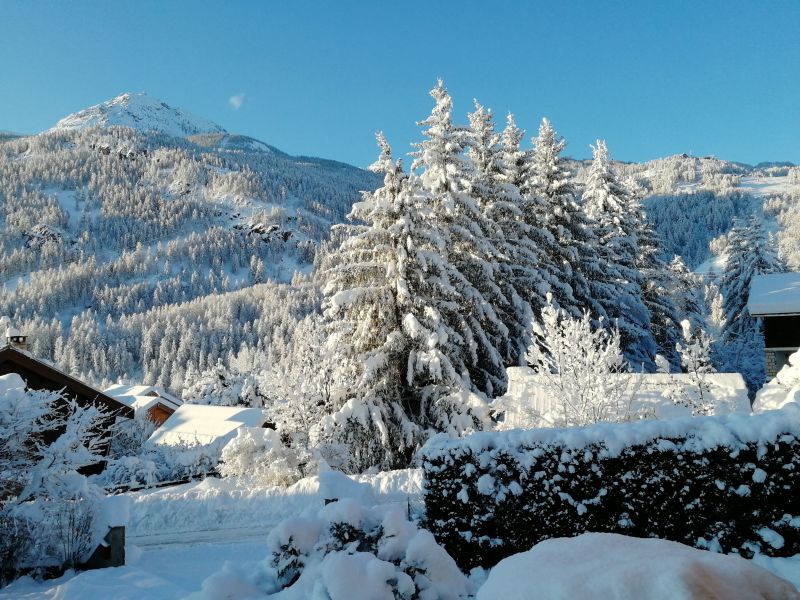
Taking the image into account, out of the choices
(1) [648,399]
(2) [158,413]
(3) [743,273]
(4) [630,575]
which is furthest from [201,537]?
(3) [743,273]

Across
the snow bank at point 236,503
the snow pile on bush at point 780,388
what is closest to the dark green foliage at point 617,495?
the snow pile on bush at point 780,388

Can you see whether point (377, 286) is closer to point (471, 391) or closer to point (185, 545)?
point (471, 391)

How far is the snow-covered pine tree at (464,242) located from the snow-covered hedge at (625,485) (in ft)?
37.2

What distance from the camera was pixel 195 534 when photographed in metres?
13.2

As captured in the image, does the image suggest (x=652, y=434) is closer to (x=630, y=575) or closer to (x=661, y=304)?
(x=630, y=575)

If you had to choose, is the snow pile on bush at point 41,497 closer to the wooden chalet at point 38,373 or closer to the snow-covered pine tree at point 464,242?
the snow-covered pine tree at point 464,242

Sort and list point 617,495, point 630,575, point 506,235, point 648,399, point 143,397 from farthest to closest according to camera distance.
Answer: point 143,397, point 506,235, point 648,399, point 617,495, point 630,575

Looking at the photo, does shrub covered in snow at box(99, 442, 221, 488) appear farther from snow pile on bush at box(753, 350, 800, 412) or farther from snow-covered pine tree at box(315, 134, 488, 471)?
snow pile on bush at box(753, 350, 800, 412)

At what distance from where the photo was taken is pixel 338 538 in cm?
580

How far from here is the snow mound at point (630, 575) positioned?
161cm

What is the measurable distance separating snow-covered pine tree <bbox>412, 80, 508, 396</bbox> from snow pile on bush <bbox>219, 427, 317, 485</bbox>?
6946mm

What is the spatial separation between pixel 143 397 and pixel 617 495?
2032 inches

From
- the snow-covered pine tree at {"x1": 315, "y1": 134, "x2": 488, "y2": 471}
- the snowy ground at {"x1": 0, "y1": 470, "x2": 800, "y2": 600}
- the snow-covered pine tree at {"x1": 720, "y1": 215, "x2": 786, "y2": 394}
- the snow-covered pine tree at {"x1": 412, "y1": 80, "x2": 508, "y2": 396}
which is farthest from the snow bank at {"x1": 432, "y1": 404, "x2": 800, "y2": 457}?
the snow-covered pine tree at {"x1": 720, "y1": 215, "x2": 786, "y2": 394}

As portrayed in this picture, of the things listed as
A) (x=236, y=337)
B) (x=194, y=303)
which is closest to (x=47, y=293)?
(x=194, y=303)
